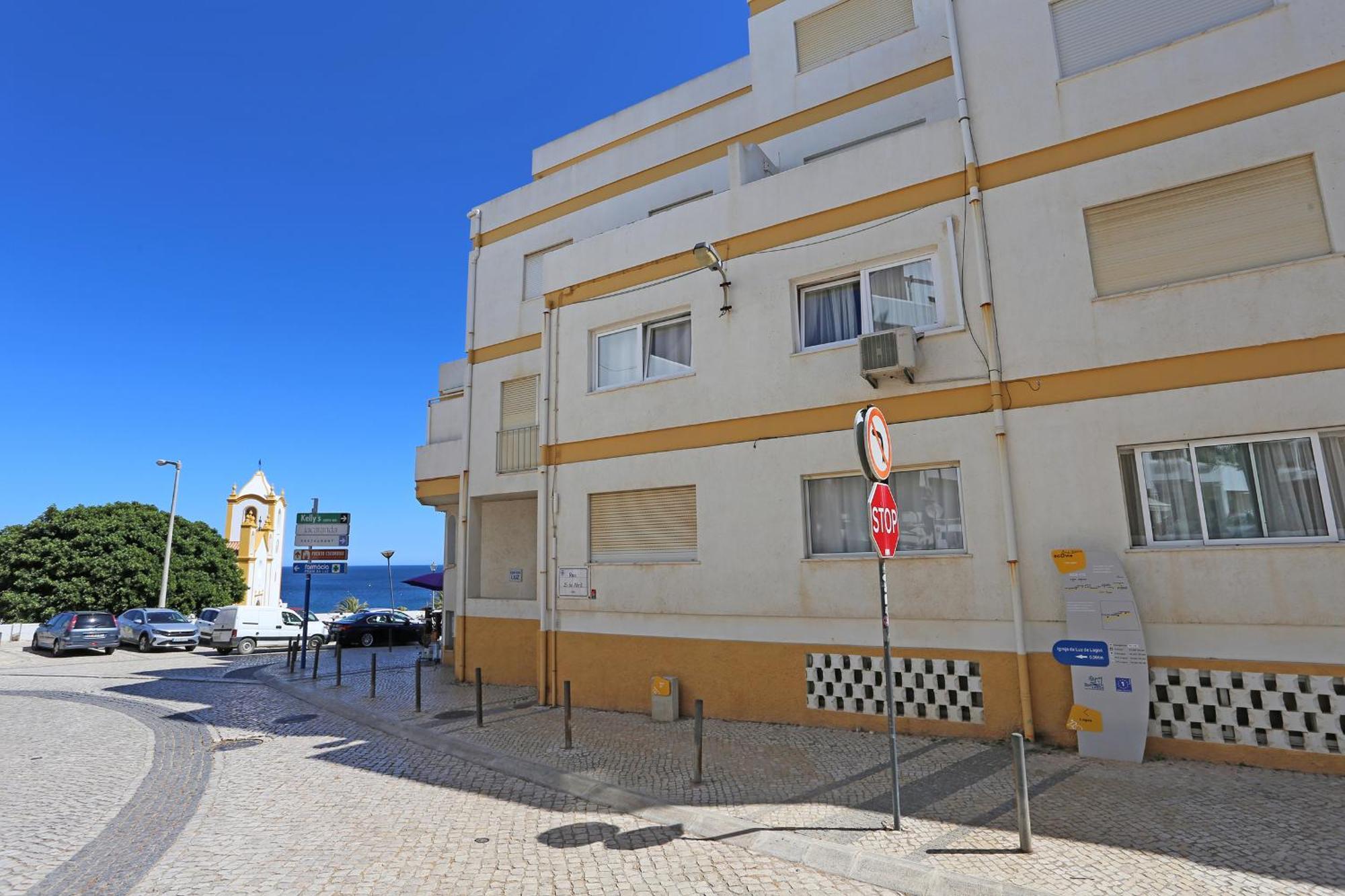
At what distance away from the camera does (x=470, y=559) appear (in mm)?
15039

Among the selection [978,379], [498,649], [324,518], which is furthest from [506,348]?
[978,379]

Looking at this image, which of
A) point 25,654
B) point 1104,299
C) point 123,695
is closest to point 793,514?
point 1104,299

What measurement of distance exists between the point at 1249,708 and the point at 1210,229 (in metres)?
5.20

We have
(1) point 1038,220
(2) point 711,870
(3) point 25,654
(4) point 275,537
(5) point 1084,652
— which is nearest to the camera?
(2) point 711,870

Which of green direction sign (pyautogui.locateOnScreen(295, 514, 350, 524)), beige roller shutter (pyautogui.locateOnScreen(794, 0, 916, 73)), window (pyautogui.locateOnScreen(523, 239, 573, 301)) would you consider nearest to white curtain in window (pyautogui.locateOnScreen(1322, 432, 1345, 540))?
beige roller shutter (pyautogui.locateOnScreen(794, 0, 916, 73))

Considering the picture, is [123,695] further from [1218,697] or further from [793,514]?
[1218,697]

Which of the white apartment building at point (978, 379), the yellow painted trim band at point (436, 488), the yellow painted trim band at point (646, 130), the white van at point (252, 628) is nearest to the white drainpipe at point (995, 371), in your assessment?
the white apartment building at point (978, 379)

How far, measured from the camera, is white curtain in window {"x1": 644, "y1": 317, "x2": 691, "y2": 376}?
11625mm

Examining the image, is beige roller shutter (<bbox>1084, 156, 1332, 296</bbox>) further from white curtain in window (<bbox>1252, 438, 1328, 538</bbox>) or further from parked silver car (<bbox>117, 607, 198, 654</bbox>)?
parked silver car (<bbox>117, 607, 198, 654</bbox>)

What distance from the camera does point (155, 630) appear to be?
23.8 m

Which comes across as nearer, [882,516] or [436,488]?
[882,516]

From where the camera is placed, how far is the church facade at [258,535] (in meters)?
40.9

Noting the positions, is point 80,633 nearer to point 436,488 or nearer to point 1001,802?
point 436,488

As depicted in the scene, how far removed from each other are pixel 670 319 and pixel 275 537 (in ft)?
137
